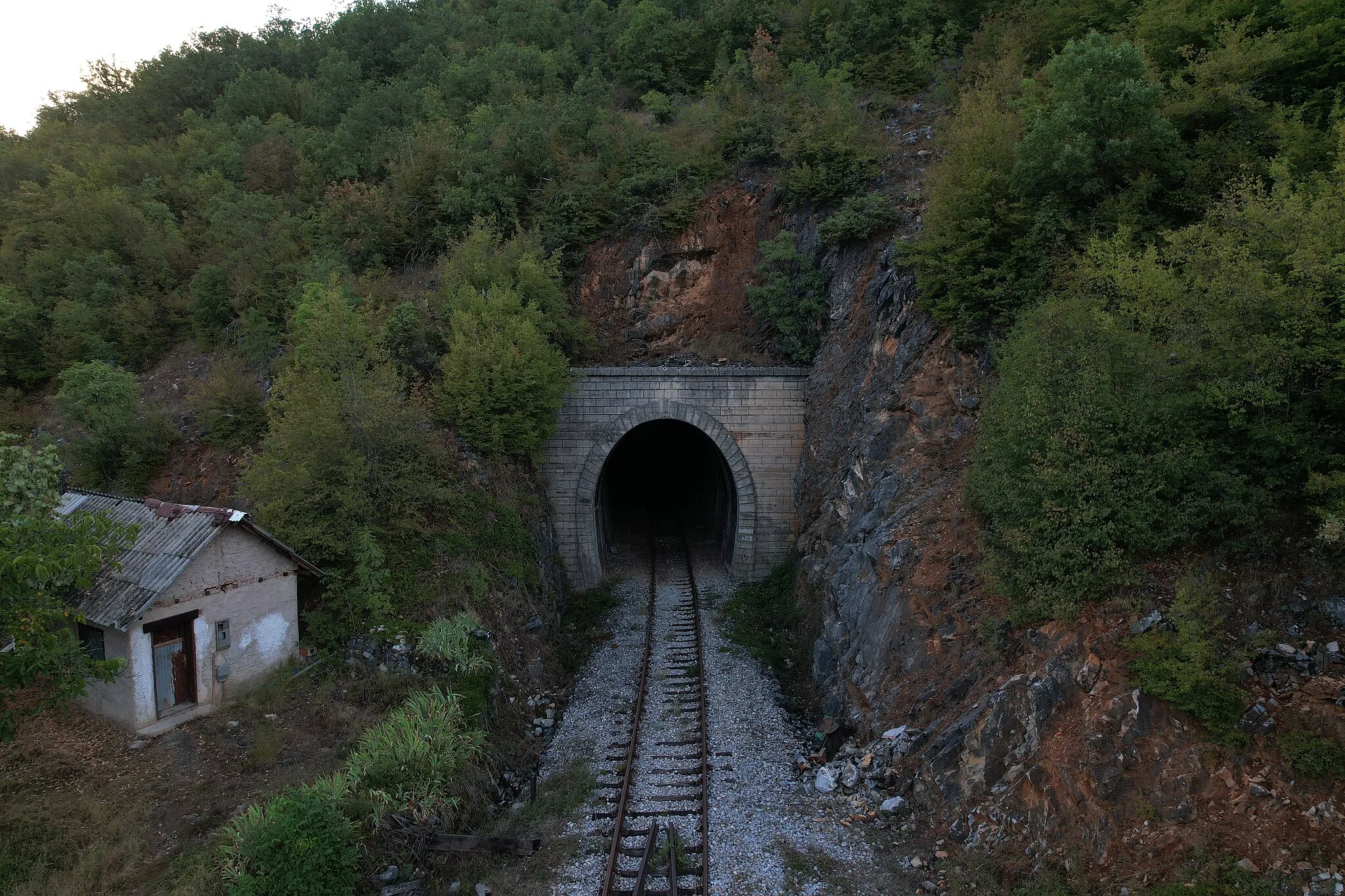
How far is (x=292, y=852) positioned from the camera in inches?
325

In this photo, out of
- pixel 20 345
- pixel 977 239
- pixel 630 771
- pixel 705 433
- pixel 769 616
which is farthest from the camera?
pixel 20 345

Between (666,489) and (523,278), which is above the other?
(523,278)

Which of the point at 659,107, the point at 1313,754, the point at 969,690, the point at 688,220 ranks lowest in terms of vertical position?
the point at 969,690

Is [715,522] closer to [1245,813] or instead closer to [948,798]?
[948,798]

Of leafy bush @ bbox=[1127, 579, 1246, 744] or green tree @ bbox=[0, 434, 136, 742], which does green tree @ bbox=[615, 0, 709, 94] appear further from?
leafy bush @ bbox=[1127, 579, 1246, 744]

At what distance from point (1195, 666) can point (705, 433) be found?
48.6 ft

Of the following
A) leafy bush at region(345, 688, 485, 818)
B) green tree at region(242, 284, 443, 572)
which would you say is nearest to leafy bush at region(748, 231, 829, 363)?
green tree at region(242, 284, 443, 572)

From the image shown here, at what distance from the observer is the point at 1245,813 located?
22.5 ft

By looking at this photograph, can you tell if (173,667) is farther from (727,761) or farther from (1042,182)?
(1042,182)

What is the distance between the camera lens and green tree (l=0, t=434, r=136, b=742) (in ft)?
27.5

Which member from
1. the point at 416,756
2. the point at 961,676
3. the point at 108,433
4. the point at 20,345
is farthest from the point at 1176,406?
the point at 20,345

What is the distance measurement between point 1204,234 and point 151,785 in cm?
1739

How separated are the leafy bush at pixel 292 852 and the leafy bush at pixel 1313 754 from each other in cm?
1082

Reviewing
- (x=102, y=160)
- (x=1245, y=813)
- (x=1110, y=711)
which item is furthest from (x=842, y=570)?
(x=102, y=160)
